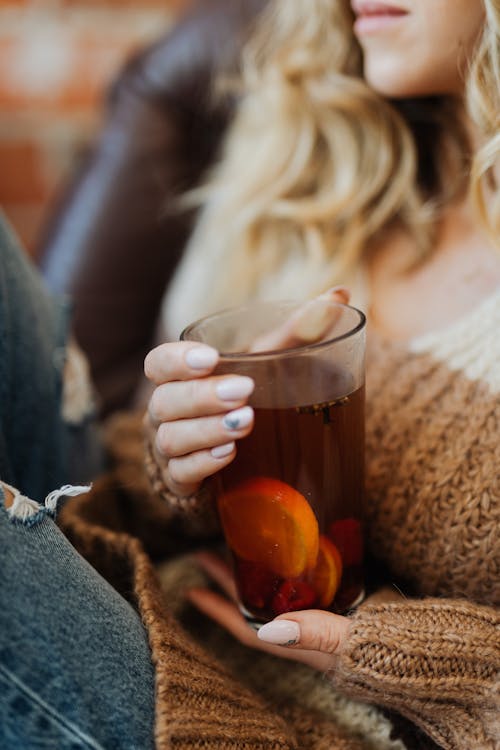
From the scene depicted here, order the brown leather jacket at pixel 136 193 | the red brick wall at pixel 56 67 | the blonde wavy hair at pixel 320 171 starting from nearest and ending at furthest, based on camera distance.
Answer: the blonde wavy hair at pixel 320 171
the brown leather jacket at pixel 136 193
the red brick wall at pixel 56 67

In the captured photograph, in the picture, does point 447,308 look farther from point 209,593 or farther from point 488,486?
point 209,593

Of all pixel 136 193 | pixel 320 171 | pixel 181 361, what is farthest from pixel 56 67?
pixel 181 361

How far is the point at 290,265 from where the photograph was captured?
1042mm

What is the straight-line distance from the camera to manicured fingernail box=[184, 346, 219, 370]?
54cm

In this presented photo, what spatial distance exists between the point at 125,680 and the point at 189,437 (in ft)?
0.61

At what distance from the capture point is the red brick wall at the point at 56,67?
1.70 meters

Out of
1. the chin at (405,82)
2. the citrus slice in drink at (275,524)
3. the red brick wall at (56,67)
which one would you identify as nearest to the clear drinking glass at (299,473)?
the citrus slice in drink at (275,524)

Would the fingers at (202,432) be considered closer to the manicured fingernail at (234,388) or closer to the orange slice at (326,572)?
the manicured fingernail at (234,388)

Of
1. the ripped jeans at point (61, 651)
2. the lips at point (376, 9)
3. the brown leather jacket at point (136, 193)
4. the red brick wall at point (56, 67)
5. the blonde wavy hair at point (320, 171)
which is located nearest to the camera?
the ripped jeans at point (61, 651)

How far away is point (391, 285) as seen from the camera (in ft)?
3.09

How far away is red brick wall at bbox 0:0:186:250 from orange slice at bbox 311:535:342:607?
4.66ft

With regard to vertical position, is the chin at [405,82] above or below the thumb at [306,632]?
above

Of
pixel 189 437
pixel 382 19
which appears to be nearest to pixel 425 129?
pixel 382 19

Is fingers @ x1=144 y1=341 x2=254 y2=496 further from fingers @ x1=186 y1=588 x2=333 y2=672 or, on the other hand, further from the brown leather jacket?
the brown leather jacket
